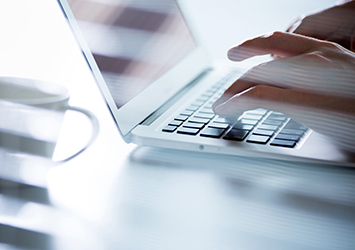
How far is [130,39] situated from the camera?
51cm

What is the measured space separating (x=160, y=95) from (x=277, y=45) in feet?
0.56

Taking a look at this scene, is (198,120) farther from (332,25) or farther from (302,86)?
(332,25)

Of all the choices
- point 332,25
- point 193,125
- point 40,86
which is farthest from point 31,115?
point 332,25

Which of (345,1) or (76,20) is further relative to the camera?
(345,1)

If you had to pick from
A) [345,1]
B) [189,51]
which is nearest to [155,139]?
[189,51]

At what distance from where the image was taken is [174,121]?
45 centimetres

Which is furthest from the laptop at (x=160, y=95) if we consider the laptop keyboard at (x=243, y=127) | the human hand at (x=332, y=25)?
the human hand at (x=332, y=25)

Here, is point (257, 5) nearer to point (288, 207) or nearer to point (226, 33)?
point (226, 33)

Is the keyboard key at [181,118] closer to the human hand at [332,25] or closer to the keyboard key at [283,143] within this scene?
the keyboard key at [283,143]

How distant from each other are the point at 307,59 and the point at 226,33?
0.46 metres

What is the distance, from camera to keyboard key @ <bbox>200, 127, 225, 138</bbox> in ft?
1.34

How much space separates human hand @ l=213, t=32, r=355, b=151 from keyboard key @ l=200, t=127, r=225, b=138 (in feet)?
0.08

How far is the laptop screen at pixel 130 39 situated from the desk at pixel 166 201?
8cm

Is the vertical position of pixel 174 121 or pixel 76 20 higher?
pixel 76 20
